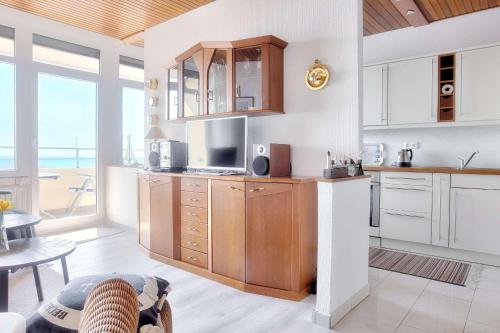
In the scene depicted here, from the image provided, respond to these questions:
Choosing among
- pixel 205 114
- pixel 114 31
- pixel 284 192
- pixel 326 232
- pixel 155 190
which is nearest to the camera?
pixel 326 232

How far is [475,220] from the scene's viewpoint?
326 cm

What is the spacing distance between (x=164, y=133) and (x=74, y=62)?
1.78m

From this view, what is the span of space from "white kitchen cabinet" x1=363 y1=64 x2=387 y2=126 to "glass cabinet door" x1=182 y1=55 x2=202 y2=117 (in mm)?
2256

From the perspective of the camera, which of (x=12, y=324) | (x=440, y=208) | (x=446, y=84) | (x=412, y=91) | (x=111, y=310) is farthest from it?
(x=412, y=91)

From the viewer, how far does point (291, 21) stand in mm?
2863

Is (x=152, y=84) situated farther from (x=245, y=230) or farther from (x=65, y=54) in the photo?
(x=245, y=230)

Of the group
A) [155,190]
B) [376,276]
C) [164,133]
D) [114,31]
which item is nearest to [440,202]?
[376,276]

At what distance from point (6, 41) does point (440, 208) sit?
210 inches

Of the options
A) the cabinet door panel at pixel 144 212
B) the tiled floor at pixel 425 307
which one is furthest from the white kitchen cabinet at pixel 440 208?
the cabinet door panel at pixel 144 212

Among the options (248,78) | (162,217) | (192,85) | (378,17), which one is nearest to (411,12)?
(378,17)

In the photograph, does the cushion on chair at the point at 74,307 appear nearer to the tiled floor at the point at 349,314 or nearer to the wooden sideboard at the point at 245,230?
the tiled floor at the point at 349,314

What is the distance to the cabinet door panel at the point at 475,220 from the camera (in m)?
3.17

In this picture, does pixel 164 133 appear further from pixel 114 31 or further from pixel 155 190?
pixel 114 31

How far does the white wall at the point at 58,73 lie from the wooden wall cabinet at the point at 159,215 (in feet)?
5.25
